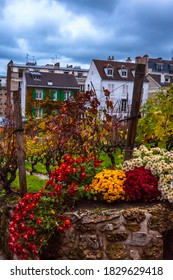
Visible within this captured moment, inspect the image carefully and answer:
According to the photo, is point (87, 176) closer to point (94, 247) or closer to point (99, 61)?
point (94, 247)

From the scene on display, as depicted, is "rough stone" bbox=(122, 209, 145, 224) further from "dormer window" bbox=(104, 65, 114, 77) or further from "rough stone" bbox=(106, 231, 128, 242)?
"dormer window" bbox=(104, 65, 114, 77)

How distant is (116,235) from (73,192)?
28.8 inches

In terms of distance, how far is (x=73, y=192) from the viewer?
4.16 meters

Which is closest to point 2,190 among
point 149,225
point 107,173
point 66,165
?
point 66,165

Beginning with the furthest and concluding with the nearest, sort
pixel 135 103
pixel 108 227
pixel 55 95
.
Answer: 1. pixel 55 95
2. pixel 135 103
3. pixel 108 227

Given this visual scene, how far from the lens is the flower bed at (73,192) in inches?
153

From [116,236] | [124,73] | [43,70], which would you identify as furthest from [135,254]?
[43,70]

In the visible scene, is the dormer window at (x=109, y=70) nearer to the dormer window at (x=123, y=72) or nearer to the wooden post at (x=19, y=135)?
the dormer window at (x=123, y=72)

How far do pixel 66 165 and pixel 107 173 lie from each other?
54 cm

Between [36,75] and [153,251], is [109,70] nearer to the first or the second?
[36,75]

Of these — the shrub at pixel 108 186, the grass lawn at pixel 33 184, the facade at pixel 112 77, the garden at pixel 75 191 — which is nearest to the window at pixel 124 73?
the facade at pixel 112 77

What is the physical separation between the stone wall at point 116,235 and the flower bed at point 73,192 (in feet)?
0.72

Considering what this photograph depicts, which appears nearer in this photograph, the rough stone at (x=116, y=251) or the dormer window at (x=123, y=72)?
the rough stone at (x=116, y=251)

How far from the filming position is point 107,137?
29.5 ft
